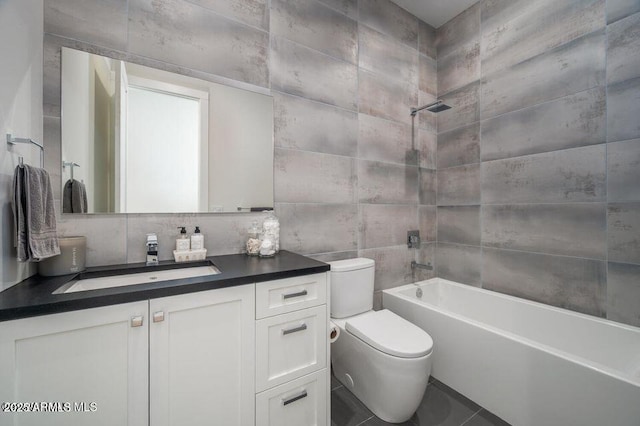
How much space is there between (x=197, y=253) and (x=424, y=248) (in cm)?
205

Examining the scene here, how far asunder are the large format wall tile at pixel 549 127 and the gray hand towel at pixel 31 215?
9.14 ft

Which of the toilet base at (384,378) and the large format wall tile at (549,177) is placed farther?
the large format wall tile at (549,177)

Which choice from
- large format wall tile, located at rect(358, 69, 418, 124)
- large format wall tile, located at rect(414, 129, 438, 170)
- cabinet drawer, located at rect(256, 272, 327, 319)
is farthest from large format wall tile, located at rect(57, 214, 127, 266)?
large format wall tile, located at rect(414, 129, 438, 170)

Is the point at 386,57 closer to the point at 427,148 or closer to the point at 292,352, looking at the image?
the point at 427,148

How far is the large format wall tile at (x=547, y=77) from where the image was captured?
1.63 m

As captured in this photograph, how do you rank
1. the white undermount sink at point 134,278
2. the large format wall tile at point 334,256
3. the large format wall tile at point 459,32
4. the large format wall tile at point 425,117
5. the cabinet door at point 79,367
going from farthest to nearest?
the large format wall tile at point 425,117 < the large format wall tile at point 459,32 < the large format wall tile at point 334,256 < the white undermount sink at point 134,278 < the cabinet door at point 79,367

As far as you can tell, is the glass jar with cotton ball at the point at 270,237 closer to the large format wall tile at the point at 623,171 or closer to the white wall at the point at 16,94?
the white wall at the point at 16,94

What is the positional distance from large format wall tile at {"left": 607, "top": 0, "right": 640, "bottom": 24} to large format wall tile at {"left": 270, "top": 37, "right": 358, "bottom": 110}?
5.17 feet

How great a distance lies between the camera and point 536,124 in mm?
1883

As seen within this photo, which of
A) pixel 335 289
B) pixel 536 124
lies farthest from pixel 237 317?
pixel 536 124

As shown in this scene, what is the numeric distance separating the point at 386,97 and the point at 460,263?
167 cm

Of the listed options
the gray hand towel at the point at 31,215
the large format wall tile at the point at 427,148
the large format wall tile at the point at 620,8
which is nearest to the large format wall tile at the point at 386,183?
the large format wall tile at the point at 427,148

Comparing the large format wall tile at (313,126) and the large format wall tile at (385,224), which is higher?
the large format wall tile at (313,126)

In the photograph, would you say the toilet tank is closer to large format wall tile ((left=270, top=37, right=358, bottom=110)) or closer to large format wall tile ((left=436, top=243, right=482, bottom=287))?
large format wall tile ((left=436, top=243, right=482, bottom=287))
